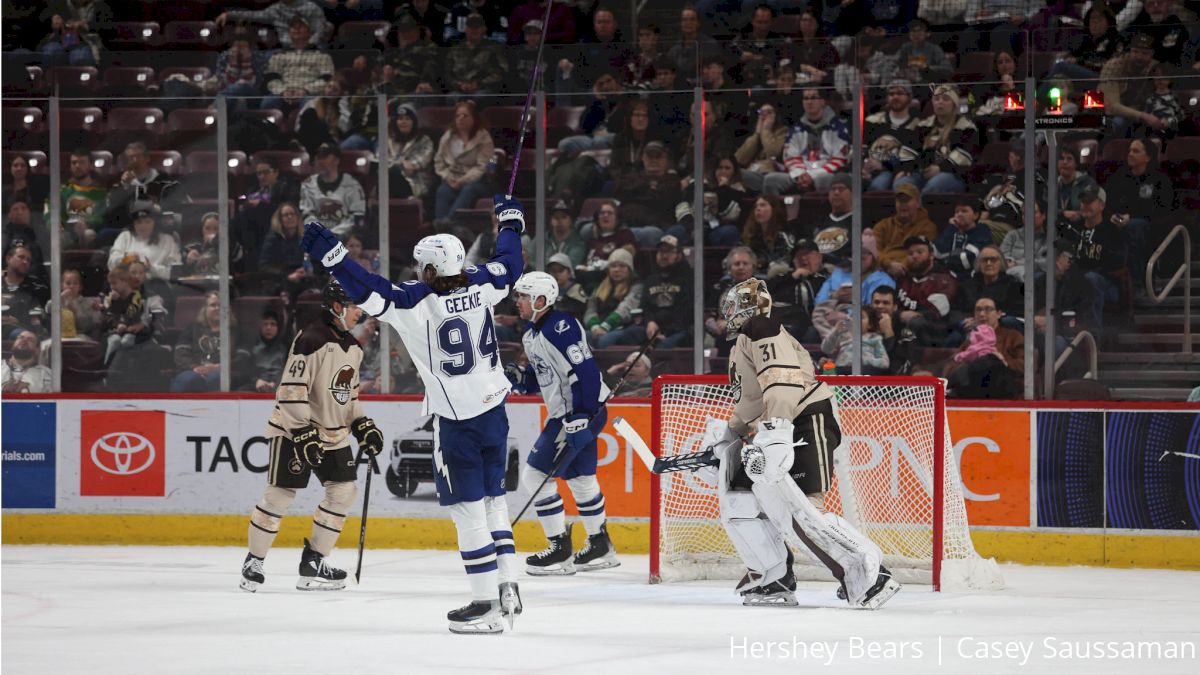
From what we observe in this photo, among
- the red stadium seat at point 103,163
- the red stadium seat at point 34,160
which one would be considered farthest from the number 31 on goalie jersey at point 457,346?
the red stadium seat at point 103,163

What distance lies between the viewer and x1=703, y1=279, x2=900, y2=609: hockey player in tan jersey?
6.05 m

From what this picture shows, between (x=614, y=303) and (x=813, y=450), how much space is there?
3013mm

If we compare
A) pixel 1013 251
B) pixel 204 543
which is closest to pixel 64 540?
pixel 204 543

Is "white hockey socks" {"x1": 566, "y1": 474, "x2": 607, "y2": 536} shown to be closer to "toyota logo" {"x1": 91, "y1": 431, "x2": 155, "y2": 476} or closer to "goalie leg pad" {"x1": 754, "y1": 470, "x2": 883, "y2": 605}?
"goalie leg pad" {"x1": 754, "y1": 470, "x2": 883, "y2": 605}

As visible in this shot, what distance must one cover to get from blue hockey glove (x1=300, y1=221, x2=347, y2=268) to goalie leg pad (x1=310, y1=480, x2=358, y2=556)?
1783 millimetres

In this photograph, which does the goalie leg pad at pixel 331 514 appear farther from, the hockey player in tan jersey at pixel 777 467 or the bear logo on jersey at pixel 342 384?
the hockey player in tan jersey at pixel 777 467

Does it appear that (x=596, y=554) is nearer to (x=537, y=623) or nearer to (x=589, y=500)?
(x=589, y=500)

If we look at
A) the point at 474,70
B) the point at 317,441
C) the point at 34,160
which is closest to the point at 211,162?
the point at 34,160

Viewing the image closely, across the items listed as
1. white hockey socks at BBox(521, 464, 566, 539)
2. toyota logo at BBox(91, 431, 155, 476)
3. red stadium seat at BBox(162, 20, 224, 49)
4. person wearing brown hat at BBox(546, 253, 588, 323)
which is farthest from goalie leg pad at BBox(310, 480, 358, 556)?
→ red stadium seat at BBox(162, 20, 224, 49)

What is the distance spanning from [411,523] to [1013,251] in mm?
3656

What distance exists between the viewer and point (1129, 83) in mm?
8391

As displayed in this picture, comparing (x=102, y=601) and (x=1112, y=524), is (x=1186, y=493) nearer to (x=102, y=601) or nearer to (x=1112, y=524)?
(x=1112, y=524)

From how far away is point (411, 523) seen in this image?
854cm

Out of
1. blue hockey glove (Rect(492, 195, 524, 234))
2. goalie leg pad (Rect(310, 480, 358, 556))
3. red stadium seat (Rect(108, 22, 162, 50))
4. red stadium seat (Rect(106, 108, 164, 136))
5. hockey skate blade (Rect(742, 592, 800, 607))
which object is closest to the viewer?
blue hockey glove (Rect(492, 195, 524, 234))
